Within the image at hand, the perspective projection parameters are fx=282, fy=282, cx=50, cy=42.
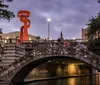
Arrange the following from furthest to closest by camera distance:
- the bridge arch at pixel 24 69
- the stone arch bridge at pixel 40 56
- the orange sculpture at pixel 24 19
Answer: the orange sculpture at pixel 24 19 < the bridge arch at pixel 24 69 < the stone arch bridge at pixel 40 56

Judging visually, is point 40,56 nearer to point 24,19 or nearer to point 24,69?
point 24,69

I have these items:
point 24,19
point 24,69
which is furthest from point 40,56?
point 24,19

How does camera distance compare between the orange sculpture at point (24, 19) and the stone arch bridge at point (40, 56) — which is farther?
the orange sculpture at point (24, 19)

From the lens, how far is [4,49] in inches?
1922

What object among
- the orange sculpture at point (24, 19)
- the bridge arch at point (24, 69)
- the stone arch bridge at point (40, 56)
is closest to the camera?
the stone arch bridge at point (40, 56)

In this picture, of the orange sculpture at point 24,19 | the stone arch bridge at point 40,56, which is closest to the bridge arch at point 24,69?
the stone arch bridge at point 40,56

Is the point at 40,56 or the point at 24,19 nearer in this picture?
the point at 40,56

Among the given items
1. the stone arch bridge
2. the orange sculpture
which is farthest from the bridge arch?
the orange sculpture

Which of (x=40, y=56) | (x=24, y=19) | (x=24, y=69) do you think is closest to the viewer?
(x=40, y=56)

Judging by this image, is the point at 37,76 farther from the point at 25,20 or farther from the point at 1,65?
the point at 25,20

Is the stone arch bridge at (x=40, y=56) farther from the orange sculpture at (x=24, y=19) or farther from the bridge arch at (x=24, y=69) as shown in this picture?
the orange sculpture at (x=24, y=19)

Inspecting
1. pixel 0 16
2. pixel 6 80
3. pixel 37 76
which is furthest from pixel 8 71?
pixel 0 16

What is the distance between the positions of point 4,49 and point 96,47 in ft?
60.6

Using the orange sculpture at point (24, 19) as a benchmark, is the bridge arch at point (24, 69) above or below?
below
